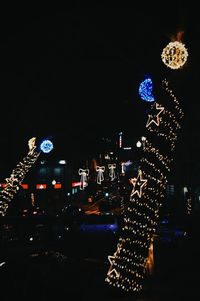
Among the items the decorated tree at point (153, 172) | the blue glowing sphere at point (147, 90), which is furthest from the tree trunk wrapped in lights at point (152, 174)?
the blue glowing sphere at point (147, 90)

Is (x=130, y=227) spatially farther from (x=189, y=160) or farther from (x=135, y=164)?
(x=135, y=164)

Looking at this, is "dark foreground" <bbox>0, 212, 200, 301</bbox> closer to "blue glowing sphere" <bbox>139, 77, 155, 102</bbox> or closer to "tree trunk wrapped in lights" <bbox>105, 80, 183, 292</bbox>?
"tree trunk wrapped in lights" <bbox>105, 80, 183, 292</bbox>

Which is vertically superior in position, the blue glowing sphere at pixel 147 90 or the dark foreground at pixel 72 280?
the blue glowing sphere at pixel 147 90

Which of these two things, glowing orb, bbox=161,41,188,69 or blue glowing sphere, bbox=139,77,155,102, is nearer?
glowing orb, bbox=161,41,188,69

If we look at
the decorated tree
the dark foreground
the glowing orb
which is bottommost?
the dark foreground

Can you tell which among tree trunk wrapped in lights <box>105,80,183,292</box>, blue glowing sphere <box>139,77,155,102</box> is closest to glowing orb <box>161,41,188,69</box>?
tree trunk wrapped in lights <box>105,80,183,292</box>

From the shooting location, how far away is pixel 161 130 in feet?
25.3

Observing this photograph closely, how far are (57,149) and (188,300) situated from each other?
50.1 m

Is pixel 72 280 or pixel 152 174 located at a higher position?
pixel 152 174

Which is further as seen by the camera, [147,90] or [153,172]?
[147,90]

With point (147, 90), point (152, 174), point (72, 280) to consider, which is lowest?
point (72, 280)

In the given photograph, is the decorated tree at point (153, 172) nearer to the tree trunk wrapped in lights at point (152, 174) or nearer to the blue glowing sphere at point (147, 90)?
the tree trunk wrapped in lights at point (152, 174)

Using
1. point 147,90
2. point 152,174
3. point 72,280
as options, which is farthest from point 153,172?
point 147,90

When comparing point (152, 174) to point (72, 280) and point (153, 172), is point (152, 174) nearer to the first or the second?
point (153, 172)
